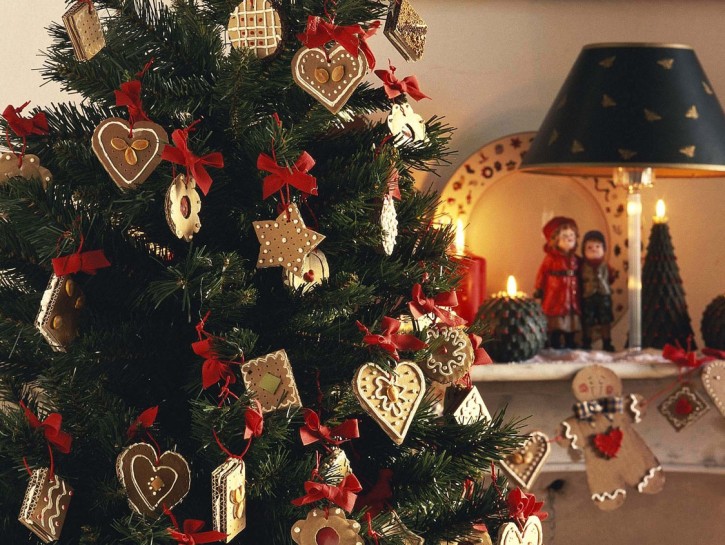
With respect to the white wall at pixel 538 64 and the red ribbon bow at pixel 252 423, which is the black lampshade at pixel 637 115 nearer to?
the white wall at pixel 538 64

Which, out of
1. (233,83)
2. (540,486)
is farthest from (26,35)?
(540,486)

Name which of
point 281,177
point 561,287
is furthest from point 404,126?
point 561,287

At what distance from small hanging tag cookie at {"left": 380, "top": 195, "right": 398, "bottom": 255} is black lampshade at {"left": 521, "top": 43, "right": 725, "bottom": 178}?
604 mm

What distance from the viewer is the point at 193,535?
0.67 metres

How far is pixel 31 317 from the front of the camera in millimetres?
793

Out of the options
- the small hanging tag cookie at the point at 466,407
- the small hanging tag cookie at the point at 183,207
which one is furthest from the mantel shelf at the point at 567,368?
the small hanging tag cookie at the point at 183,207

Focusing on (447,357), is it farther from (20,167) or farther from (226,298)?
(20,167)

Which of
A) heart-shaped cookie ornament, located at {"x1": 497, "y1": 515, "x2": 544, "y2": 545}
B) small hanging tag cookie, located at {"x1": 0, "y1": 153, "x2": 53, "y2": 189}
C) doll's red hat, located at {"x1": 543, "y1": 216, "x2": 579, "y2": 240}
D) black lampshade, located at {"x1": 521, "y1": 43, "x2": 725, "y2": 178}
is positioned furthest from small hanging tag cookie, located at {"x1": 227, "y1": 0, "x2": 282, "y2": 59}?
doll's red hat, located at {"x1": 543, "y1": 216, "x2": 579, "y2": 240}

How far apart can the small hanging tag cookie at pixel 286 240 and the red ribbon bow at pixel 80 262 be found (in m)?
0.13

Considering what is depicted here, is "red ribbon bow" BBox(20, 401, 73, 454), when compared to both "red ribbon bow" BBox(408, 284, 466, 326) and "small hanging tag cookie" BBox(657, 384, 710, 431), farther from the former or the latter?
"small hanging tag cookie" BBox(657, 384, 710, 431)

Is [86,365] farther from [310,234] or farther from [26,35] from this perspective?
[26,35]

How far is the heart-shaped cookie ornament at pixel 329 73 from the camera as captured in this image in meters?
0.70

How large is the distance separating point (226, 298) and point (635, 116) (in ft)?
2.60

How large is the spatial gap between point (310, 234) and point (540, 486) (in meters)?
1.06
